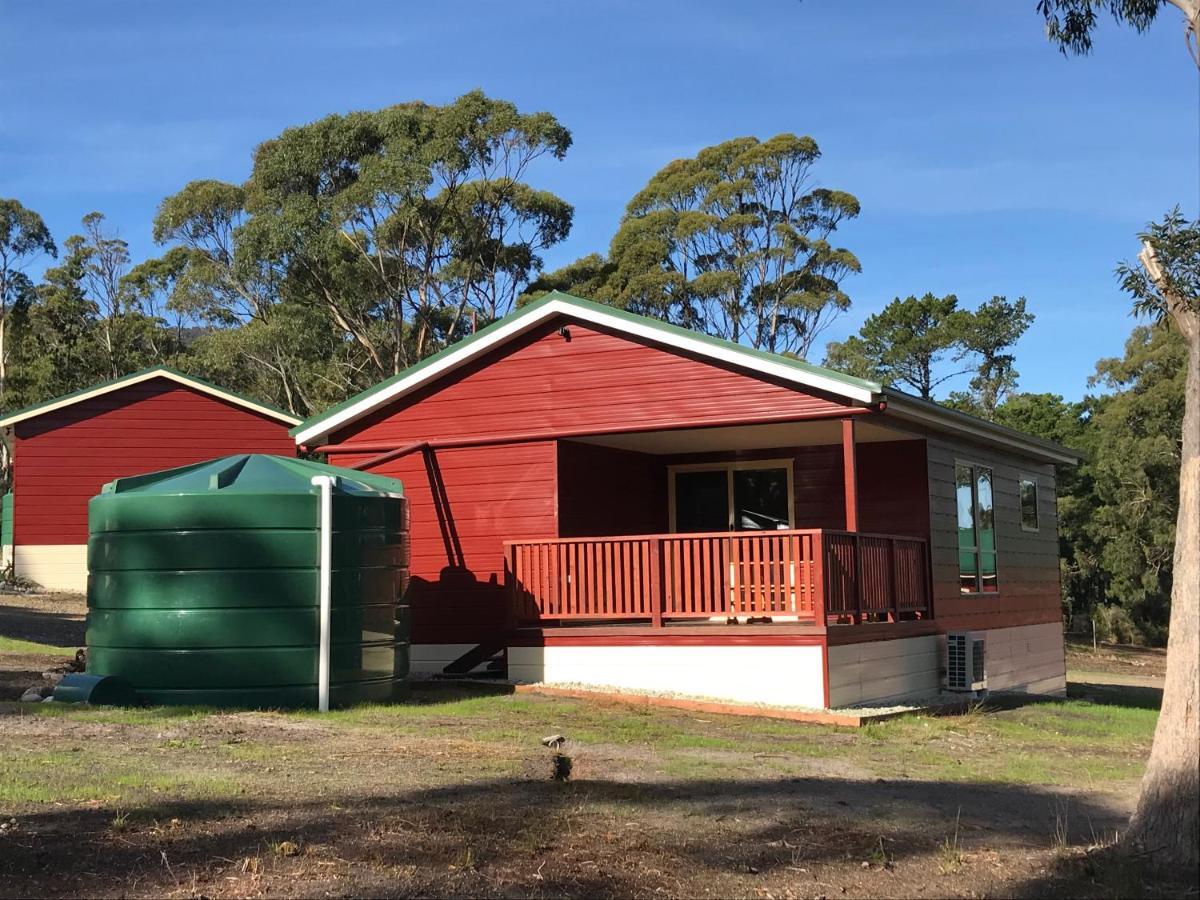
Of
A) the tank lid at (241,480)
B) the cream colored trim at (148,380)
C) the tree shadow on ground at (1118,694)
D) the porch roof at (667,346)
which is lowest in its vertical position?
the tree shadow on ground at (1118,694)

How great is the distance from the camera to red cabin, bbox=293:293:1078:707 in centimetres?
1273

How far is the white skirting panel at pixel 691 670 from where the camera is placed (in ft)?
40.2

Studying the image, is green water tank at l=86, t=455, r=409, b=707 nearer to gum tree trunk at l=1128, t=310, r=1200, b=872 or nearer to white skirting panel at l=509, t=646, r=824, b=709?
white skirting panel at l=509, t=646, r=824, b=709

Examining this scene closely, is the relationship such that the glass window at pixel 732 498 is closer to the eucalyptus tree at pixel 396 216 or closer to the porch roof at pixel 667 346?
the porch roof at pixel 667 346

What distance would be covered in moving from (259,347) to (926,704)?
92.4ft

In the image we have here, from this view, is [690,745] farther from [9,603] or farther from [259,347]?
[259,347]

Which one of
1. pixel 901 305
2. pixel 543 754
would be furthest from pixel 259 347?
pixel 543 754

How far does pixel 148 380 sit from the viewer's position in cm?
2725

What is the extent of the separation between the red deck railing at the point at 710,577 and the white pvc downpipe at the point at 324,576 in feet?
10.2

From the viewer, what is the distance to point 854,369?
44.7 metres

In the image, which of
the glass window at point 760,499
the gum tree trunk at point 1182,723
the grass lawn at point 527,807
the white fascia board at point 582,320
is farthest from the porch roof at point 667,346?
the gum tree trunk at point 1182,723

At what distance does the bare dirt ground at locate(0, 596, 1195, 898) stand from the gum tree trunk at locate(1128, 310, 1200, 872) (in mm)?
228

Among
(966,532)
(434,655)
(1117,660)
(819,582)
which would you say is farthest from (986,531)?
(1117,660)

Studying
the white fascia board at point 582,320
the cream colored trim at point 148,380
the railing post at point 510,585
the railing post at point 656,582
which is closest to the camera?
the railing post at point 656,582
